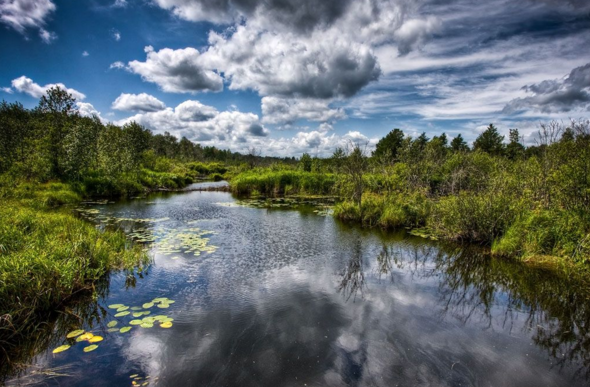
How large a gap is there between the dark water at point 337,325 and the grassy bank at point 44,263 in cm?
69

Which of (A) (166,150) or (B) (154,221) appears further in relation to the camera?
(A) (166,150)

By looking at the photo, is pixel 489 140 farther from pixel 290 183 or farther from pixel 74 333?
pixel 74 333

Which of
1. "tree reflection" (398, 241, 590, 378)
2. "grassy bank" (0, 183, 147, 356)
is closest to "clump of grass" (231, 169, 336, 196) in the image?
"tree reflection" (398, 241, 590, 378)

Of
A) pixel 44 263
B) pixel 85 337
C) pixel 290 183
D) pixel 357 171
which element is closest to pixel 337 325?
pixel 85 337

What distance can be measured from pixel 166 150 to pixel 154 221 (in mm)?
70227

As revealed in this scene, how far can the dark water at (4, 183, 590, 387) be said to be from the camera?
4.88 m

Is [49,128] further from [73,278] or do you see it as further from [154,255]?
[73,278]

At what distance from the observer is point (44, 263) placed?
21.3ft

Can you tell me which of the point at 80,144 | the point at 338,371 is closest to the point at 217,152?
the point at 80,144

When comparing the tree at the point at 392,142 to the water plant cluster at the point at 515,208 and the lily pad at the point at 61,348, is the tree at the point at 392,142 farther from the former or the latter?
the lily pad at the point at 61,348

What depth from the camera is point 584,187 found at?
9836 millimetres

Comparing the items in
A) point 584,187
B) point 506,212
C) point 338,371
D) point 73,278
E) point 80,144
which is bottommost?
point 338,371

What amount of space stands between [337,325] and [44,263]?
6680 mm

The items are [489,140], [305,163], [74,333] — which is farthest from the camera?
[489,140]
